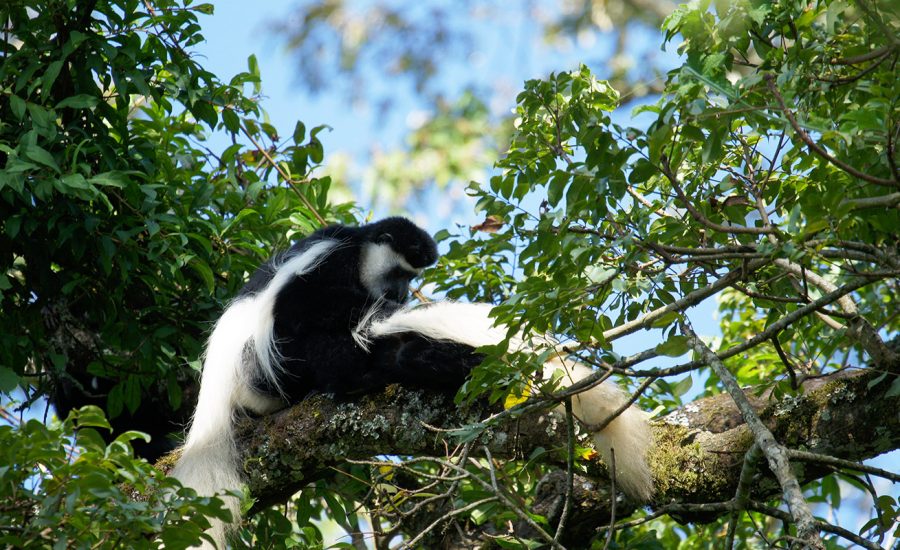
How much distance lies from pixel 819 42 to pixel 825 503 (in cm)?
160

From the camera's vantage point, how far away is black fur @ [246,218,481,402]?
2316 millimetres

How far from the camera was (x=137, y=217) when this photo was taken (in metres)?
2.50

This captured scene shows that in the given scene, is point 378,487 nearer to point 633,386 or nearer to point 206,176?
point 633,386

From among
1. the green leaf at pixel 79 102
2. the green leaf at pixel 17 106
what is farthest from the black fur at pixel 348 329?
the green leaf at pixel 17 106

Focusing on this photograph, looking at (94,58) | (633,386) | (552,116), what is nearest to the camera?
(552,116)

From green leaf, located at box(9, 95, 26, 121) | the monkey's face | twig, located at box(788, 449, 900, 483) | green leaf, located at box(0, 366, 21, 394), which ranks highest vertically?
green leaf, located at box(9, 95, 26, 121)

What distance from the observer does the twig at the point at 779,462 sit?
131cm

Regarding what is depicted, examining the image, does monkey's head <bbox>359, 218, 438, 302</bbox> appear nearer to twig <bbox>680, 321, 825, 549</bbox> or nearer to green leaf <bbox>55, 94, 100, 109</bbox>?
green leaf <bbox>55, 94, 100, 109</bbox>

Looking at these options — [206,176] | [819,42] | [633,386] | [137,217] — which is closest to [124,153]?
[137,217]

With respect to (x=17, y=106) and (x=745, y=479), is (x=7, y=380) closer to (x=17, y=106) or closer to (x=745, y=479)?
(x=17, y=106)

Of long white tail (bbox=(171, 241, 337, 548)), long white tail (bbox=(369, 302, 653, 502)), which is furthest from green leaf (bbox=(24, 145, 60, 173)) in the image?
long white tail (bbox=(369, 302, 653, 502))

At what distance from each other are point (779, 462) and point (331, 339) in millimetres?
1529

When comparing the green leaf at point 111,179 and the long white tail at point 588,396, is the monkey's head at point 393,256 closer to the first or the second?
the long white tail at point 588,396

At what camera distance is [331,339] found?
2.69 m
